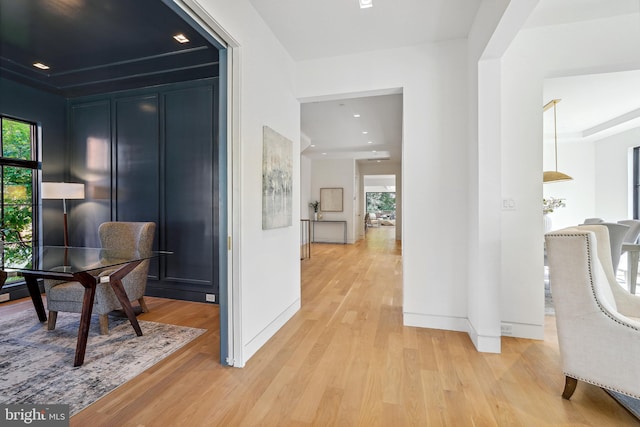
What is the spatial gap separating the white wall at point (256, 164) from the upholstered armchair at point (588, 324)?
2.06 m

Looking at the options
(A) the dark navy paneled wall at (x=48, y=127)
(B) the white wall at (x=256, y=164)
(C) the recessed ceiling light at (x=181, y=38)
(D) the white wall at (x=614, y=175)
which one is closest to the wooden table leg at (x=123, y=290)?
(B) the white wall at (x=256, y=164)

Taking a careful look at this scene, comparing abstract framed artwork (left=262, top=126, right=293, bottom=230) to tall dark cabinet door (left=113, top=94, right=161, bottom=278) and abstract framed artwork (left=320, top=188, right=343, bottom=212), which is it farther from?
abstract framed artwork (left=320, top=188, right=343, bottom=212)

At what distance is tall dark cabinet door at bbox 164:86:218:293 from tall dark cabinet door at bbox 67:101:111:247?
3.32 feet

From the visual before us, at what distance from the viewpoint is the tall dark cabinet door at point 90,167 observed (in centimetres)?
394

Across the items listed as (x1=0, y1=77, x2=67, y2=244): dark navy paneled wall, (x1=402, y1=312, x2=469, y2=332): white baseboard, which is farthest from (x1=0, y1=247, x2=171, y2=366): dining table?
(x1=402, y1=312, x2=469, y2=332): white baseboard

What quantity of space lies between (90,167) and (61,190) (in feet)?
2.07

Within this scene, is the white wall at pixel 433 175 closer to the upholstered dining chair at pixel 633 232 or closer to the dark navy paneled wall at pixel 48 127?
the upholstered dining chair at pixel 633 232

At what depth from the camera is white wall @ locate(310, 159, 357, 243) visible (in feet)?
30.1

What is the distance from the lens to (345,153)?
28.5 ft

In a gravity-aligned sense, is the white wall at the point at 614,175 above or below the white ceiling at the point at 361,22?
below

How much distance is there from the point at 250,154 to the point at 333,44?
1.52 m

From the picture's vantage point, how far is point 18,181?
3771mm

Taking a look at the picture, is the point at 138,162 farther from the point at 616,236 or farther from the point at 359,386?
the point at 616,236

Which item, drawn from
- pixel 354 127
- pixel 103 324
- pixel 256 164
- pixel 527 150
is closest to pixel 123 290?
pixel 103 324
